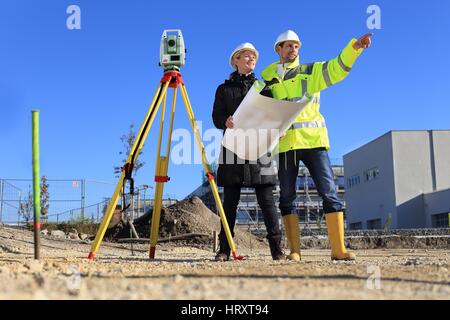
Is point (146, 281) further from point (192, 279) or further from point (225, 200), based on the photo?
point (225, 200)

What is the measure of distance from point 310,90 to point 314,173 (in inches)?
28.9

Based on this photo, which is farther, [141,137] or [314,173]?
[141,137]

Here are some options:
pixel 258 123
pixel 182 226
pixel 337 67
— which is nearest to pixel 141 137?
pixel 258 123

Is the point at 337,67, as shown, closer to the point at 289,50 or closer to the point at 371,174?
the point at 289,50

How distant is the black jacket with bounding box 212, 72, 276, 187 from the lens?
4.75 metres

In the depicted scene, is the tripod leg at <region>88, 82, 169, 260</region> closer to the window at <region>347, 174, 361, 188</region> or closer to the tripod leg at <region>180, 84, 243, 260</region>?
the tripod leg at <region>180, 84, 243, 260</region>

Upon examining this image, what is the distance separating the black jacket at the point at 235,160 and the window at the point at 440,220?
87.2ft

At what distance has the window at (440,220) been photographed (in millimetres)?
28875

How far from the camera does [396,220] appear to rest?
30.5 m

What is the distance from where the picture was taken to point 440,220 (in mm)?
29531

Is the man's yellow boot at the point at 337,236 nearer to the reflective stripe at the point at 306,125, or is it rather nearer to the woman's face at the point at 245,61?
the reflective stripe at the point at 306,125
